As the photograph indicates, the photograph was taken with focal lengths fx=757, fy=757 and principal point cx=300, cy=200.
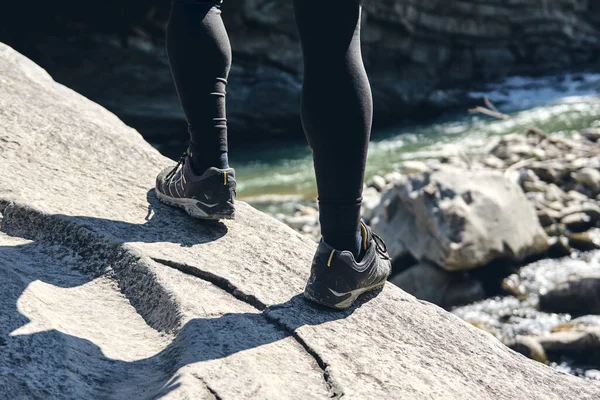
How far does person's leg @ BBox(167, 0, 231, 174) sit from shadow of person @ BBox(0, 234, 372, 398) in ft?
1.83

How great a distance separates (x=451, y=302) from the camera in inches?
232

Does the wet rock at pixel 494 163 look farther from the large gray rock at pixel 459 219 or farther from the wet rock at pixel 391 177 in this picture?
the large gray rock at pixel 459 219

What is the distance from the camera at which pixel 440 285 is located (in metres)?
5.98

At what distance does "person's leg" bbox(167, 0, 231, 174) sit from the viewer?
210 centimetres

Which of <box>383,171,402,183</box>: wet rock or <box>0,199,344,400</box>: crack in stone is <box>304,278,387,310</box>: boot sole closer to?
<box>0,199,344,400</box>: crack in stone

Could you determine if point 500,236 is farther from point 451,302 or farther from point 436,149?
point 436,149

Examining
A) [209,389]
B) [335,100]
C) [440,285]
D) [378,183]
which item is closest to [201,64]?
[335,100]

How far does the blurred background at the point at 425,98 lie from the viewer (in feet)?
19.8

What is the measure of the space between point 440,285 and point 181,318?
4.38 meters

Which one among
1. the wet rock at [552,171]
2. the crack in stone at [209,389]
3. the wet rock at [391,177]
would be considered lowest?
the wet rock at [391,177]

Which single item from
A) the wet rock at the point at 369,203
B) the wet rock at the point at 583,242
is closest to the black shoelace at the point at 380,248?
the wet rock at the point at 369,203

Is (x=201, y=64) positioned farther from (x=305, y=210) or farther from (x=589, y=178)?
(x=589, y=178)

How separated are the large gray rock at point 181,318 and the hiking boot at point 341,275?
0.05 m

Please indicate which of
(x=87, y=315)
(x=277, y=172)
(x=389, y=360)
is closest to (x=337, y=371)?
(x=389, y=360)
